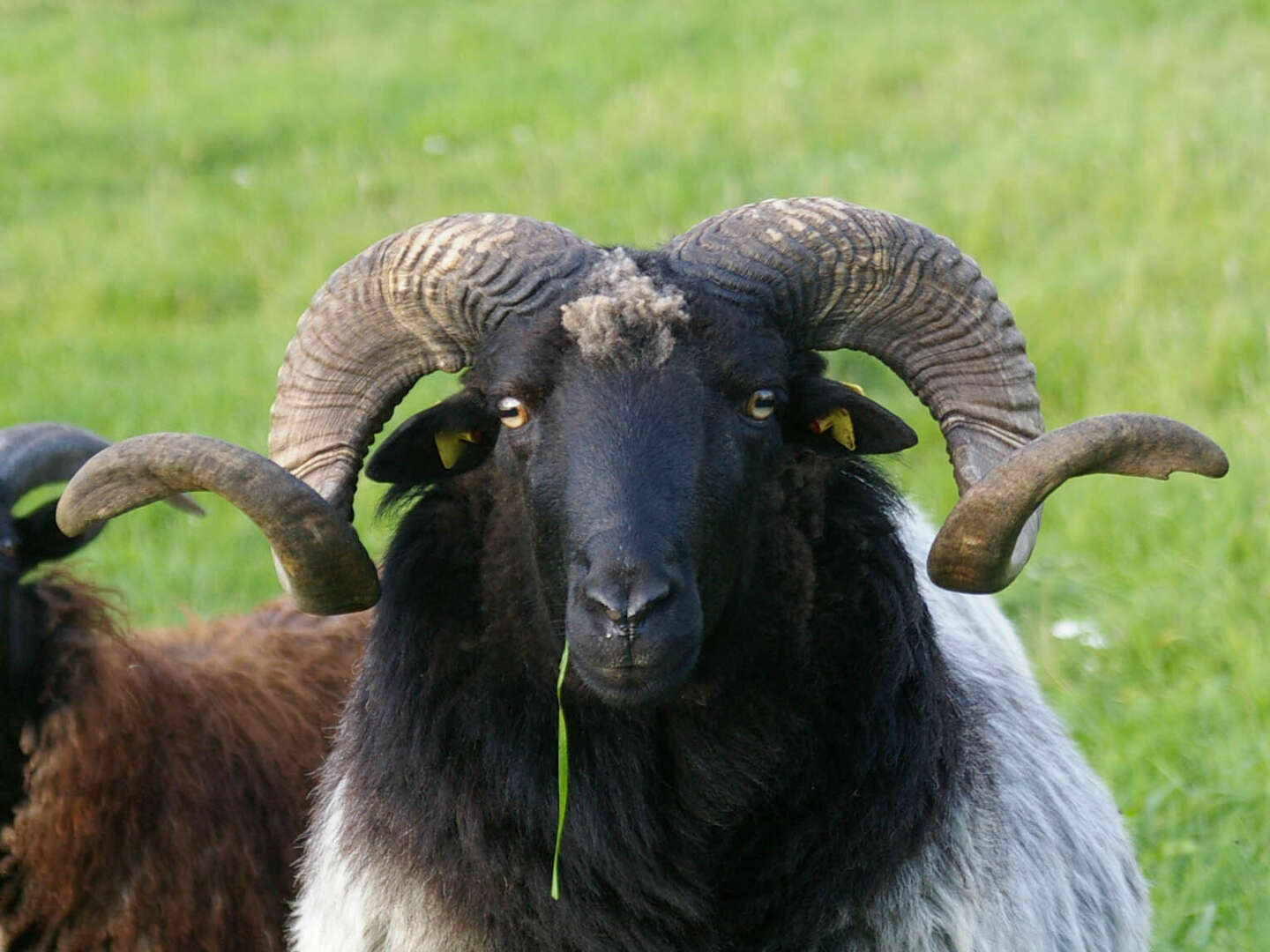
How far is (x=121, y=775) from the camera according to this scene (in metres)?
4.50

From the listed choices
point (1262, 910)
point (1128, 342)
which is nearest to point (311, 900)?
point (1262, 910)

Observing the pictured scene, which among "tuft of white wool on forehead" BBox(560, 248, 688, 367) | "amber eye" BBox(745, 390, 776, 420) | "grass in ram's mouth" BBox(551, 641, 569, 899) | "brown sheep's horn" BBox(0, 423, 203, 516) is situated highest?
"tuft of white wool on forehead" BBox(560, 248, 688, 367)

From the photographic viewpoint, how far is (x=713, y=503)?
11.0 feet

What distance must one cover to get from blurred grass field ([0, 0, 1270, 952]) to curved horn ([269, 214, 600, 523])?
234 centimetres

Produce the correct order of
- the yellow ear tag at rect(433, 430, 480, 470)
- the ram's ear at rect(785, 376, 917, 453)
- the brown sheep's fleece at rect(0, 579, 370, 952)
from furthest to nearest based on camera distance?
the brown sheep's fleece at rect(0, 579, 370, 952), the yellow ear tag at rect(433, 430, 480, 470), the ram's ear at rect(785, 376, 917, 453)

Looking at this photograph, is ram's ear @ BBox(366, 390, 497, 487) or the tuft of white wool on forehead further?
ram's ear @ BBox(366, 390, 497, 487)

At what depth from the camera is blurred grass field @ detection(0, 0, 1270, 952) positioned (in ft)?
19.9

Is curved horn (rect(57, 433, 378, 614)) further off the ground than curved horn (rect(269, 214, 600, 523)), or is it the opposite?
curved horn (rect(269, 214, 600, 523))

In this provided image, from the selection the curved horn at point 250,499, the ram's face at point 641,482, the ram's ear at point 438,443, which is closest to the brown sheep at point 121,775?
the curved horn at point 250,499

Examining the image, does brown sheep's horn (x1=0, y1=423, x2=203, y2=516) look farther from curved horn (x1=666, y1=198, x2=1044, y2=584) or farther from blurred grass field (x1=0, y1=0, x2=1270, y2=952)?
curved horn (x1=666, y1=198, x2=1044, y2=584)

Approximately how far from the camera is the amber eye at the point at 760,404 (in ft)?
11.5

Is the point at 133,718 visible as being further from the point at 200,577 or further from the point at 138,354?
the point at 138,354

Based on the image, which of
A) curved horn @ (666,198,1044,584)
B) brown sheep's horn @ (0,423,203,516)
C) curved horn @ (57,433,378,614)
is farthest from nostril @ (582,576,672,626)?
brown sheep's horn @ (0,423,203,516)

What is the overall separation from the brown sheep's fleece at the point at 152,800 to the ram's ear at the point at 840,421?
206 centimetres
